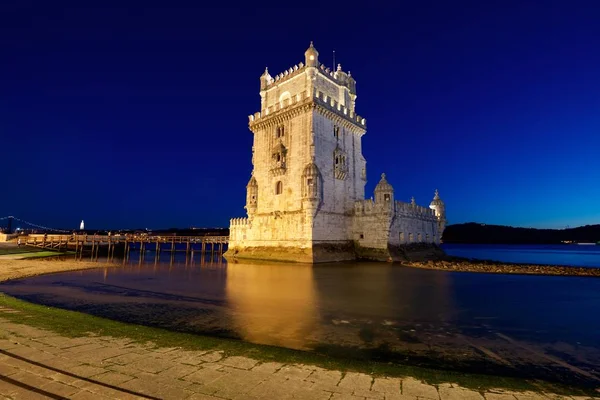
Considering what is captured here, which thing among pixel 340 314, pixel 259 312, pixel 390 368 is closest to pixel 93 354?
pixel 390 368

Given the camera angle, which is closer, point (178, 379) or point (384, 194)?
point (178, 379)

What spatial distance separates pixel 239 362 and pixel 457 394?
3.49m

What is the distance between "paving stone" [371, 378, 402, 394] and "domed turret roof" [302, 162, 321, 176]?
2867 centimetres

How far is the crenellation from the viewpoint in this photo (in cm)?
3428

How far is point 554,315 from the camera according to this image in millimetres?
12312

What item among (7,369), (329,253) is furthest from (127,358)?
(329,253)

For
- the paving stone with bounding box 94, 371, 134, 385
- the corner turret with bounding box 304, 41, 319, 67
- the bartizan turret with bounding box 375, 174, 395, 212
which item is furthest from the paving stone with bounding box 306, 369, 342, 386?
the corner turret with bounding box 304, 41, 319, 67

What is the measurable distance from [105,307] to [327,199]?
2586cm

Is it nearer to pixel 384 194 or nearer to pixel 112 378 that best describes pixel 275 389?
pixel 112 378

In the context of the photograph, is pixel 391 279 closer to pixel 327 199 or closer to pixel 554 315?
pixel 554 315

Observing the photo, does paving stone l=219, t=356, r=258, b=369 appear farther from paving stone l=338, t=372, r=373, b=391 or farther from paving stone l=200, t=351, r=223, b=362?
paving stone l=338, t=372, r=373, b=391

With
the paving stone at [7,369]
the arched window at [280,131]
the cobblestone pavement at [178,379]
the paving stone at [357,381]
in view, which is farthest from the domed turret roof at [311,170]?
the paving stone at [7,369]

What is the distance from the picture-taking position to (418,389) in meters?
4.62

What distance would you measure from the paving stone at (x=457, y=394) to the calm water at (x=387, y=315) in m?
2.33
